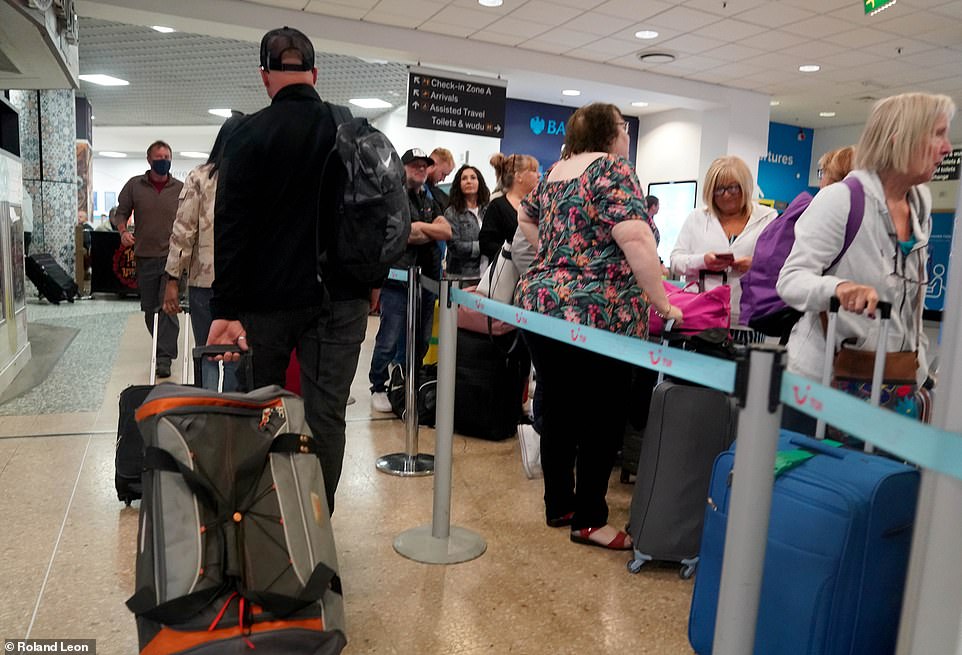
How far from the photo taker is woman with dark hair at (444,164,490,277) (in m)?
4.06

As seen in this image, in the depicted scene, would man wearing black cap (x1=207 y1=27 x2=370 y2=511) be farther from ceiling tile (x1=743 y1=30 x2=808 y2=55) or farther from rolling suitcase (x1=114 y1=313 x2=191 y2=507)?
ceiling tile (x1=743 y1=30 x2=808 y2=55)

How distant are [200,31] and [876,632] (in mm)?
6892

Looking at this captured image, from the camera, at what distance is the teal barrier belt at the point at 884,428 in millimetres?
825

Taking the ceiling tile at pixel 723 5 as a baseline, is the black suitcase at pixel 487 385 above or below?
below

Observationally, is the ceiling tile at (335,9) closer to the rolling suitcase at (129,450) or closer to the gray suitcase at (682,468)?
the rolling suitcase at (129,450)

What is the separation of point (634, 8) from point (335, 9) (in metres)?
2.63

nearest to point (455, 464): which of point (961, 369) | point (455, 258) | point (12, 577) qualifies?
point (455, 258)

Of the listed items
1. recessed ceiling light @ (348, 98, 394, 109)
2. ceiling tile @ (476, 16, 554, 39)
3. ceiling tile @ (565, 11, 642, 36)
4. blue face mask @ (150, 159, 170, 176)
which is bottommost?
blue face mask @ (150, 159, 170, 176)

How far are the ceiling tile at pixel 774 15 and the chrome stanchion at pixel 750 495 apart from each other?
19.4 feet

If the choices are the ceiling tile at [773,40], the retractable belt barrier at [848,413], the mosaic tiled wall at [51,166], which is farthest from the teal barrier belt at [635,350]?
the mosaic tiled wall at [51,166]

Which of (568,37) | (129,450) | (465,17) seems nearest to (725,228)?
(129,450)

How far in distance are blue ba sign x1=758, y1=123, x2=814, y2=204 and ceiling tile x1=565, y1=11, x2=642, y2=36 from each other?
18.5 ft

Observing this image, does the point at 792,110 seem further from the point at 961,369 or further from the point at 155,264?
the point at 961,369

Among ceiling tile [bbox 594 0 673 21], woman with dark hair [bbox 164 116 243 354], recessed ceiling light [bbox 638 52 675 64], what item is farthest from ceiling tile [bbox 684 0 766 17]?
woman with dark hair [bbox 164 116 243 354]
